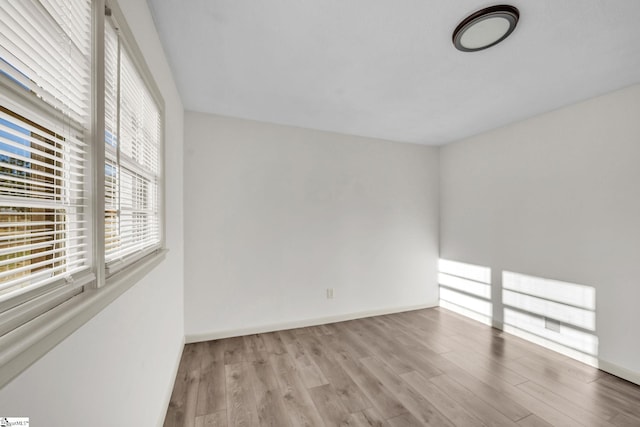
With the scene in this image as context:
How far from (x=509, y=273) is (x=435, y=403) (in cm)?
198

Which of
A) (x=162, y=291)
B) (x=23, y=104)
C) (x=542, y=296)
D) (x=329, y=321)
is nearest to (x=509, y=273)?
(x=542, y=296)

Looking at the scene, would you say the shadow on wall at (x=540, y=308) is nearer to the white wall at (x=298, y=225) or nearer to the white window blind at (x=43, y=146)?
the white wall at (x=298, y=225)

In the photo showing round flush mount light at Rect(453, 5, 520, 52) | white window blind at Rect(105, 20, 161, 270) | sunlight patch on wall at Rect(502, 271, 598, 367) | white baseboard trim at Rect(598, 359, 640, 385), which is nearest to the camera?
white window blind at Rect(105, 20, 161, 270)

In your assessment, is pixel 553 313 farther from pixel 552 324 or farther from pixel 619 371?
pixel 619 371

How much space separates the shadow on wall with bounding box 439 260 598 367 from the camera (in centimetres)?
249

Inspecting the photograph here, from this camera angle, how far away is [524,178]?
298 centimetres

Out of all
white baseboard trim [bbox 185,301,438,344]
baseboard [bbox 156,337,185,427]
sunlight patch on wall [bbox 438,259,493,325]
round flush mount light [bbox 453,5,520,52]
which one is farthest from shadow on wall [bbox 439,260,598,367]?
baseboard [bbox 156,337,185,427]

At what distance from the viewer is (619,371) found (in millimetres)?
2262

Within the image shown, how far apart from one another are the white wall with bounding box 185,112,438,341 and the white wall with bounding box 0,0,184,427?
45 centimetres

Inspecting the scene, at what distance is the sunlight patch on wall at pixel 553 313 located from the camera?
248 centimetres

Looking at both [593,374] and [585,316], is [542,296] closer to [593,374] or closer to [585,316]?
[585,316]

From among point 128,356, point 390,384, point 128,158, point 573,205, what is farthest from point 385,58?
point 390,384

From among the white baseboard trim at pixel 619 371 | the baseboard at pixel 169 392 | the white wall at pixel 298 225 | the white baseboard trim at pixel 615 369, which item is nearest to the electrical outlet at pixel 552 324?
the white baseboard trim at pixel 615 369

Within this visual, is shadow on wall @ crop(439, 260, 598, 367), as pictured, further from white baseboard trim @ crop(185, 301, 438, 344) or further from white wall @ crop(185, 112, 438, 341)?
white baseboard trim @ crop(185, 301, 438, 344)
